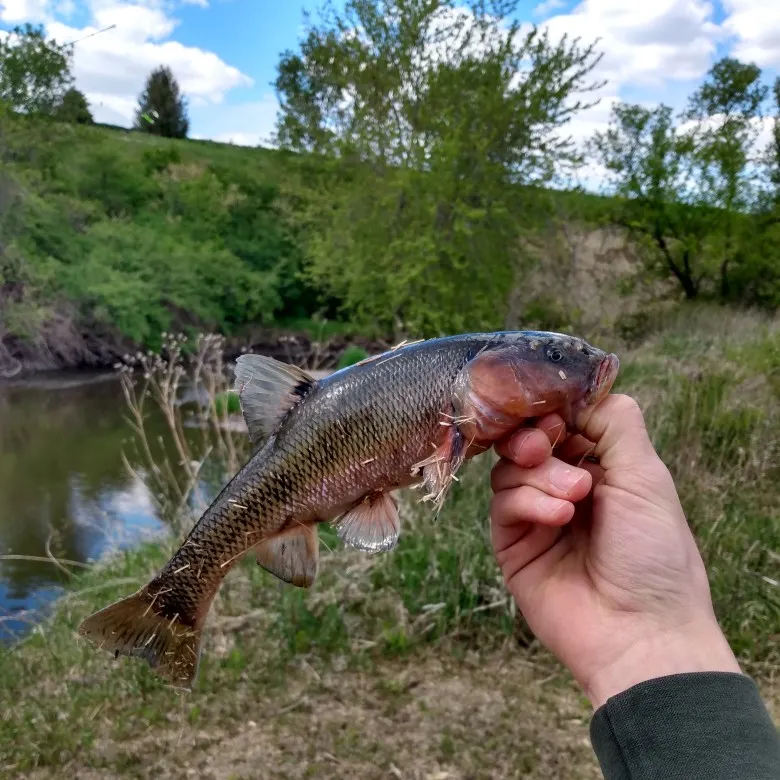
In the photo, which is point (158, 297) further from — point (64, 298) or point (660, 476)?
point (660, 476)

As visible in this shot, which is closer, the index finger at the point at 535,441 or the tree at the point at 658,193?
the index finger at the point at 535,441

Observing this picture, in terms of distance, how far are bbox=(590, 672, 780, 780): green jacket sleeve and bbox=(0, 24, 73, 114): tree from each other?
1754cm

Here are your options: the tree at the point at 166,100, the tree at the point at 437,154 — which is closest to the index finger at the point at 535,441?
the tree at the point at 437,154

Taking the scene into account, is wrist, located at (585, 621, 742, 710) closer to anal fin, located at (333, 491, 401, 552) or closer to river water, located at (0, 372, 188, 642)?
anal fin, located at (333, 491, 401, 552)

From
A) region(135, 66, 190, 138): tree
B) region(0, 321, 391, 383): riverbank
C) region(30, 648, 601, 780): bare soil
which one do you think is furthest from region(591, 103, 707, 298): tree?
region(135, 66, 190, 138): tree

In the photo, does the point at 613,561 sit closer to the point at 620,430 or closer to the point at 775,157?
the point at 620,430

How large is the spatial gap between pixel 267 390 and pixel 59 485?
10.1 meters

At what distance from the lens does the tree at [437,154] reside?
13.0 metres

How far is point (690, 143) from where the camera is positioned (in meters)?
18.1

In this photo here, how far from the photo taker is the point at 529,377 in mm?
1799

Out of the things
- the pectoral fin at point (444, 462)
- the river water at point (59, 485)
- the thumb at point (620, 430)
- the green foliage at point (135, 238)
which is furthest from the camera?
the green foliage at point (135, 238)

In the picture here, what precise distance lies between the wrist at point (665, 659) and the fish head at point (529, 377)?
679mm

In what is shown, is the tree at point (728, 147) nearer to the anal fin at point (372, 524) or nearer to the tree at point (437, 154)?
the tree at point (437, 154)

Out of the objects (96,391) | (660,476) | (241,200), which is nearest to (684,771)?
(660,476)
